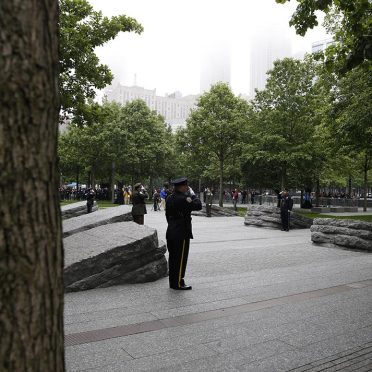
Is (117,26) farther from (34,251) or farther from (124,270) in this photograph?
(34,251)

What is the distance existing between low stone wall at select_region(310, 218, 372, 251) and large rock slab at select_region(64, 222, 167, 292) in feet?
19.4

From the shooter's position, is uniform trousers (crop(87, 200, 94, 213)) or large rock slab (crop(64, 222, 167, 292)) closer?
large rock slab (crop(64, 222, 167, 292))

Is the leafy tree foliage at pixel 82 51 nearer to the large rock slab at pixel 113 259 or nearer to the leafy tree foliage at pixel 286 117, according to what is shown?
the large rock slab at pixel 113 259

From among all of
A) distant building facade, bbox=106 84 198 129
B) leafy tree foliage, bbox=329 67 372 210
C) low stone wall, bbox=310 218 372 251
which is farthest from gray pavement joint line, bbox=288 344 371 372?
distant building facade, bbox=106 84 198 129

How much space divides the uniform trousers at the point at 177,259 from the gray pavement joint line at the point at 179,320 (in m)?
1.16

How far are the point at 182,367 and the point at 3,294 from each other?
251 centimetres

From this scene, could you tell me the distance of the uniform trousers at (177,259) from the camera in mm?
6188

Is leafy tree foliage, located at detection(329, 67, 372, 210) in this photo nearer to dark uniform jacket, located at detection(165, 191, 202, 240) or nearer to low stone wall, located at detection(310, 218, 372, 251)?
low stone wall, located at detection(310, 218, 372, 251)

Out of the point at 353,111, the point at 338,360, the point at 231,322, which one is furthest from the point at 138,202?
the point at 353,111

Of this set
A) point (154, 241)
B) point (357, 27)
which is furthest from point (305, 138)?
point (154, 241)

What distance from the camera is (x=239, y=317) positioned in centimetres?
496

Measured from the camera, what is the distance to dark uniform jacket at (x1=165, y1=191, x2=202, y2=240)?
20.2 feet

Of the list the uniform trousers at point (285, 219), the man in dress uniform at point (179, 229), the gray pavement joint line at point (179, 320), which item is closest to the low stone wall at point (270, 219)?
the uniform trousers at point (285, 219)

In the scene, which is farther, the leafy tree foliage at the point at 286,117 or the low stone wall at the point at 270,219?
the leafy tree foliage at the point at 286,117
